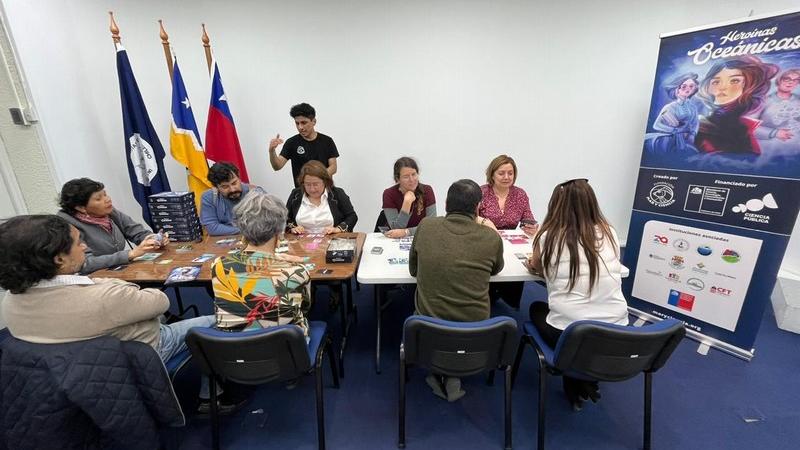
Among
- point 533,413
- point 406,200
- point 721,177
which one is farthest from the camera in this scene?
point 406,200

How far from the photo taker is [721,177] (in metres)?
2.17

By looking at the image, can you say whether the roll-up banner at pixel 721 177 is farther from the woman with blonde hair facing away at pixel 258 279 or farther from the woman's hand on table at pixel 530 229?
the woman with blonde hair facing away at pixel 258 279

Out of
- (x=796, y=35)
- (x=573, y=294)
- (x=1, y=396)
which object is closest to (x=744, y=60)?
(x=796, y=35)

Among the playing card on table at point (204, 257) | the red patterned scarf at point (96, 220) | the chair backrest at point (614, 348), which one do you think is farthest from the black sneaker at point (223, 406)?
the chair backrest at point (614, 348)

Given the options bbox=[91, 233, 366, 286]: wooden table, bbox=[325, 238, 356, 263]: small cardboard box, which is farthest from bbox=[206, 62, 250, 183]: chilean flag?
bbox=[325, 238, 356, 263]: small cardboard box

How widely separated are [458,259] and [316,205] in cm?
153

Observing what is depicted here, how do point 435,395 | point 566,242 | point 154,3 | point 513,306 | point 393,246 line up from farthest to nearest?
point 154,3 < point 513,306 < point 393,246 < point 435,395 < point 566,242

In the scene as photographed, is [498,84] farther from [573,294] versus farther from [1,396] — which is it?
[1,396]

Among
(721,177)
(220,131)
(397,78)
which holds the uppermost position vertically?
(397,78)

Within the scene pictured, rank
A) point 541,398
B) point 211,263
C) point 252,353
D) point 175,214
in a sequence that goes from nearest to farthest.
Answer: point 252,353 < point 541,398 < point 211,263 < point 175,214

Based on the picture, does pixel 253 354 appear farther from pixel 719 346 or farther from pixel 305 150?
pixel 719 346

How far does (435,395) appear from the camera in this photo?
1974mm

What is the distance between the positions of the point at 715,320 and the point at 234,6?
16.6 feet

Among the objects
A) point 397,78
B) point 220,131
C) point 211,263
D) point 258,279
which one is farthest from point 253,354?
point 397,78
